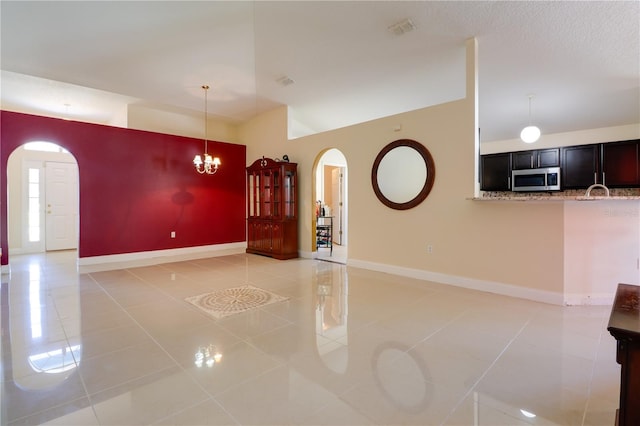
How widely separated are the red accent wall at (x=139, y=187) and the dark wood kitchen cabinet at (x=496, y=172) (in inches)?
239

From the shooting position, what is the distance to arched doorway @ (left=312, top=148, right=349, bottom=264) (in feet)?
25.5

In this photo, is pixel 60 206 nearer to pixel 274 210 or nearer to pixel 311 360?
pixel 274 210

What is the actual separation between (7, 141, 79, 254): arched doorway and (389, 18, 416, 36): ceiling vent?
7.10 meters

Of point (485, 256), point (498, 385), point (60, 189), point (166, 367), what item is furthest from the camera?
point (60, 189)

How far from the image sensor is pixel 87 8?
3229 mm

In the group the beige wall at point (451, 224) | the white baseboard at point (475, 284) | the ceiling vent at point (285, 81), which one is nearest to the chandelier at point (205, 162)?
the ceiling vent at point (285, 81)

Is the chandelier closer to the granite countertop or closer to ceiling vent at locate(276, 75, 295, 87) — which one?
ceiling vent at locate(276, 75, 295, 87)

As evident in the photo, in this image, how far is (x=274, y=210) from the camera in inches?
254

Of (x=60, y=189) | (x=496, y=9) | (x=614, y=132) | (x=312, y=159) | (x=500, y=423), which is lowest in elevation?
(x=500, y=423)

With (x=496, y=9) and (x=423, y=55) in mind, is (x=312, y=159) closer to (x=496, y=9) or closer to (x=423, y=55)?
(x=423, y=55)

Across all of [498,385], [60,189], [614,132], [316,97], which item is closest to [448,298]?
[498,385]

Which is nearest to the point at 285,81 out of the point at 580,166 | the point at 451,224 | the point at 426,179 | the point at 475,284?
the point at 426,179

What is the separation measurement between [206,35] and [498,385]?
4.62 meters

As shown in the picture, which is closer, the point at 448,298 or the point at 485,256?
the point at 448,298
